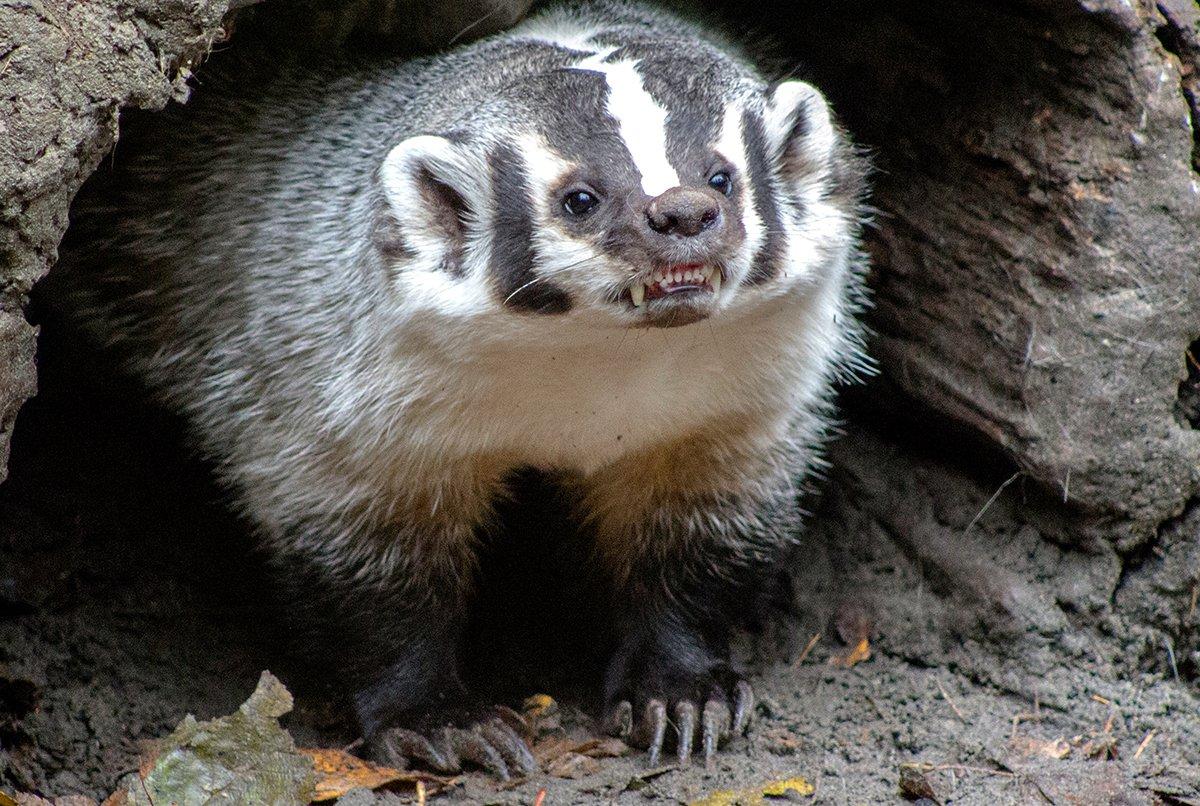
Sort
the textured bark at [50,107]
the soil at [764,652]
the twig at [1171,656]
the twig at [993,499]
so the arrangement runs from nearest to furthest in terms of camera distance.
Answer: the textured bark at [50,107] → the soil at [764,652] → the twig at [1171,656] → the twig at [993,499]

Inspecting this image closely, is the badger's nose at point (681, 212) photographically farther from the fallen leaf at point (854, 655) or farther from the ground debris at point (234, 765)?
the fallen leaf at point (854, 655)

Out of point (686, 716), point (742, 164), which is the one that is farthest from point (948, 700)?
point (742, 164)

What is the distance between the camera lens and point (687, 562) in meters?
4.57

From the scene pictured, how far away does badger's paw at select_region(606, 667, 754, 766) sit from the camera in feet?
14.0

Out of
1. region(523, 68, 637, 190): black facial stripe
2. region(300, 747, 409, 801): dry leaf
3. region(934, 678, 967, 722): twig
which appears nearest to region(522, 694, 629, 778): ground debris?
region(300, 747, 409, 801): dry leaf

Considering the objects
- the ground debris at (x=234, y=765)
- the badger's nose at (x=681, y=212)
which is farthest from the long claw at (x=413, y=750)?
the badger's nose at (x=681, y=212)

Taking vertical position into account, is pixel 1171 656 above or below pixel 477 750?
above

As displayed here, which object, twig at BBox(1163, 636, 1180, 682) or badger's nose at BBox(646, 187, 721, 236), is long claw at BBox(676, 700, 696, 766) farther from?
badger's nose at BBox(646, 187, 721, 236)

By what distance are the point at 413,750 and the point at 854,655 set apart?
1702 mm

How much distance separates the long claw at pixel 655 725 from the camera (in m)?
4.23

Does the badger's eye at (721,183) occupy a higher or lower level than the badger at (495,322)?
higher

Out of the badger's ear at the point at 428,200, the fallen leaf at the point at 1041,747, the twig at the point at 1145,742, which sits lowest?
the fallen leaf at the point at 1041,747

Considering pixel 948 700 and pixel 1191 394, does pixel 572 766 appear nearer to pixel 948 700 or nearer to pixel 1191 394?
pixel 948 700

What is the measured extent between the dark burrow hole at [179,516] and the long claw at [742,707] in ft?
2.34
